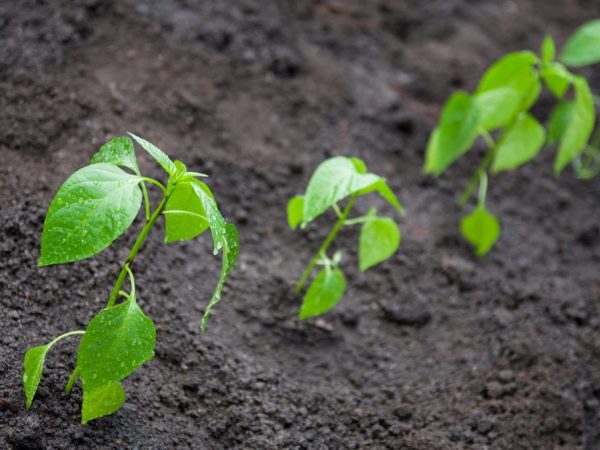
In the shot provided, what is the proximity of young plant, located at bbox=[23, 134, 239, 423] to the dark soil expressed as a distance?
0.26 meters

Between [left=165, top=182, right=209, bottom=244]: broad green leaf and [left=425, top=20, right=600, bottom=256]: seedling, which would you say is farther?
[left=425, top=20, right=600, bottom=256]: seedling

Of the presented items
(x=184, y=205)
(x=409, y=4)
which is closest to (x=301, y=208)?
(x=184, y=205)

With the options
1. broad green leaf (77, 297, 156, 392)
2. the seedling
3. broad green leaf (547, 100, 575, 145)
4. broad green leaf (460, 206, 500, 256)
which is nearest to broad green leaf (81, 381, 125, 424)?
broad green leaf (77, 297, 156, 392)

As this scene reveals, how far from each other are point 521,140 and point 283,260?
34.2 inches

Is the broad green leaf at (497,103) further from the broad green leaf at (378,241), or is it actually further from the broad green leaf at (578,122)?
the broad green leaf at (378,241)

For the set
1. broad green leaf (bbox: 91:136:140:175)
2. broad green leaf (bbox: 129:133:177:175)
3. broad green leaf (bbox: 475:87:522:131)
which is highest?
broad green leaf (bbox: 129:133:177:175)

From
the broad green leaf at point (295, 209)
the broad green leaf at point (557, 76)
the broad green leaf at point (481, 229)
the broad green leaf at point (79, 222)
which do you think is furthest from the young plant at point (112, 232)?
the broad green leaf at point (557, 76)

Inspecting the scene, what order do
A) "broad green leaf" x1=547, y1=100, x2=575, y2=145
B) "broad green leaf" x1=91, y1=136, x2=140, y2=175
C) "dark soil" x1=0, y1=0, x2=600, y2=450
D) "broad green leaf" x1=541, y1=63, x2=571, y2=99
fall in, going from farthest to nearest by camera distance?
1. "broad green leaf" x1=547, y1=100, x2=575, y2=145
2. "broad green leaf" x1=541, y1=63, x2=571, y2=99
3. "dark soil" x1=0, y1=0, x2=600, y2=450
4. "broad green leaf" x1=91, y1=136, x2=140, y2=175

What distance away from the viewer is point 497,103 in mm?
2104

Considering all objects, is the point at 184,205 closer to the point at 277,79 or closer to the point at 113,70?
the point at 113,70

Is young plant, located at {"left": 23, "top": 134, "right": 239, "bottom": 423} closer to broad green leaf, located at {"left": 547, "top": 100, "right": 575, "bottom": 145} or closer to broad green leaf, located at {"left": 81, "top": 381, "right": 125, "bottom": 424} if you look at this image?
broad green leaf, located at {"left": 81, "top": 381, "right": 125, "bottom": 424}

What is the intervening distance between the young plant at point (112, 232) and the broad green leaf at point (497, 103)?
43.3 inches

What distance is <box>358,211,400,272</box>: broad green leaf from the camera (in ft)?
5.64

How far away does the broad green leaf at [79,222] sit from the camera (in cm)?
113
